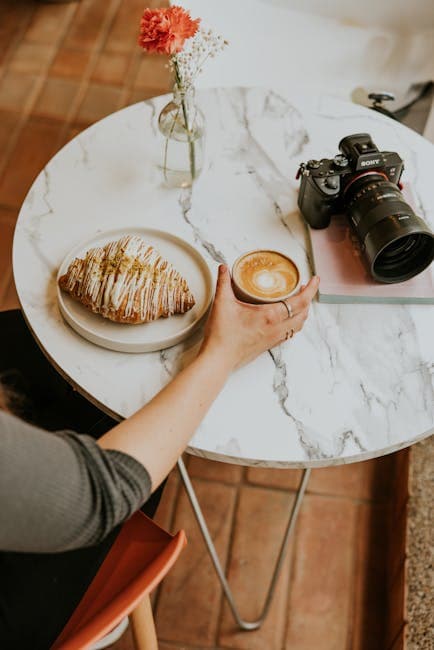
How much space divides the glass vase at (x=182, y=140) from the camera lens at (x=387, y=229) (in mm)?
290

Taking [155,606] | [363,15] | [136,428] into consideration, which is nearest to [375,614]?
[155,606]

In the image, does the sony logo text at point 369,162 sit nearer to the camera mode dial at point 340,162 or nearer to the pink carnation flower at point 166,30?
the camera mode dial at point 340,162

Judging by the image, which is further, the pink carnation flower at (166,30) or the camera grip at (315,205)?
the camera grip at (315,205)

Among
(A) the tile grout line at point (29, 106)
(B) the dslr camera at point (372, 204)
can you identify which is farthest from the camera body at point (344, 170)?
(A) the tile grout line at point (29, 106)

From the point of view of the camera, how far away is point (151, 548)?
100cm

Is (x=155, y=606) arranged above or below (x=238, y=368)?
below

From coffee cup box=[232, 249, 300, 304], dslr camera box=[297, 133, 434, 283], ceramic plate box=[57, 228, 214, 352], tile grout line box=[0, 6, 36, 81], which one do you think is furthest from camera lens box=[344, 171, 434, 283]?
tile grout line box=[0, 6, 36, 81]

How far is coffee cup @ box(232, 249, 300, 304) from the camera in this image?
100 centimetres

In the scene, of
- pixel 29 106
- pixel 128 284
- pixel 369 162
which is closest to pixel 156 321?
pixel 128 284

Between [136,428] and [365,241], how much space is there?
490mm

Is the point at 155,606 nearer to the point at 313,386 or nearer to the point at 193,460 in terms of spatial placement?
the point at 193,460

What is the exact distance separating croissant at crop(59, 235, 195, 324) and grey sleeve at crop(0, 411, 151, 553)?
265 mm

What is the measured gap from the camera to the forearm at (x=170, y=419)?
32.2 inches

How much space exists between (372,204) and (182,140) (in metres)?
0.37
